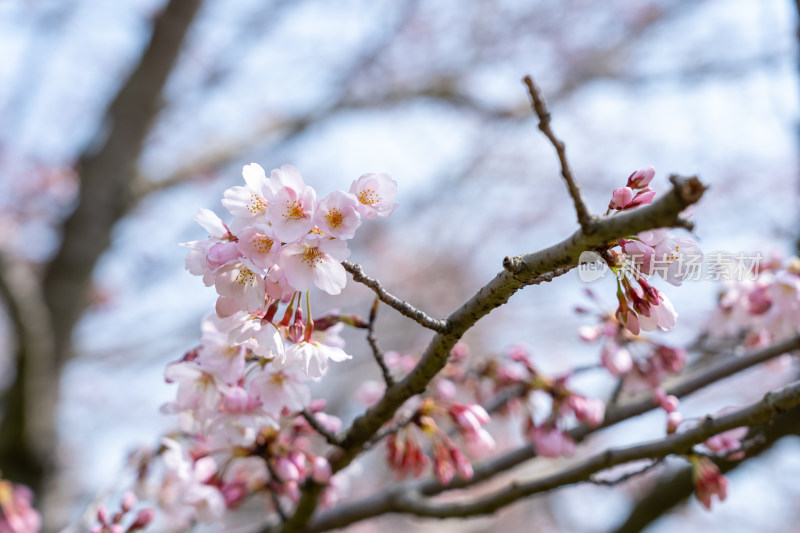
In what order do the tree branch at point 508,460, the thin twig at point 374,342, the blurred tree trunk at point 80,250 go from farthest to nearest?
the blurred tree trunk at point 80,250, the tree branch at point 508,460, the thin twig at point 374,342

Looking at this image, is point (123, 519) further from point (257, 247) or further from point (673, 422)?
point (673, 422)

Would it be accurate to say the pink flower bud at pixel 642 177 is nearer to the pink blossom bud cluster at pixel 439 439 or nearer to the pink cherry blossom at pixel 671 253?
the pink cherry blossom at pixel 671 253

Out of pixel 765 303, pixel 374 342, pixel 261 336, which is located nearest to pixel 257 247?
pixel 261 336

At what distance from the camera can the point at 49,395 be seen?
3.52 m

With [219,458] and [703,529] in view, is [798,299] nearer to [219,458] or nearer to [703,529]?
[219,458]

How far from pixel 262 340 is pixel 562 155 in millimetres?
590

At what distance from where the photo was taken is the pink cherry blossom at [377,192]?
1069 millimetres

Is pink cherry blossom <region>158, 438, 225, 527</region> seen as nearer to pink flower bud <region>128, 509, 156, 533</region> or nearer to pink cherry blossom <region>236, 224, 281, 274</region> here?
pink flower bud <region>128, 509, 156, 533</region>

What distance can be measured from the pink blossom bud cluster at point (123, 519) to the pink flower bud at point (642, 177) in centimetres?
145

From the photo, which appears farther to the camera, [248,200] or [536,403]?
[536,403]

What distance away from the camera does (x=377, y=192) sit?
1091 millimetres

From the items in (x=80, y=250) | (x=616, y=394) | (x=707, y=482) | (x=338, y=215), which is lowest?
(x=707, y=482)

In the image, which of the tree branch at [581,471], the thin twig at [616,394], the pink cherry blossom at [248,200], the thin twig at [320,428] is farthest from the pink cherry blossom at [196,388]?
the thin twig at [616,394]

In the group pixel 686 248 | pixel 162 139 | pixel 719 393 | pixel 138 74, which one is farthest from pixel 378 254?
pixel 686 248
